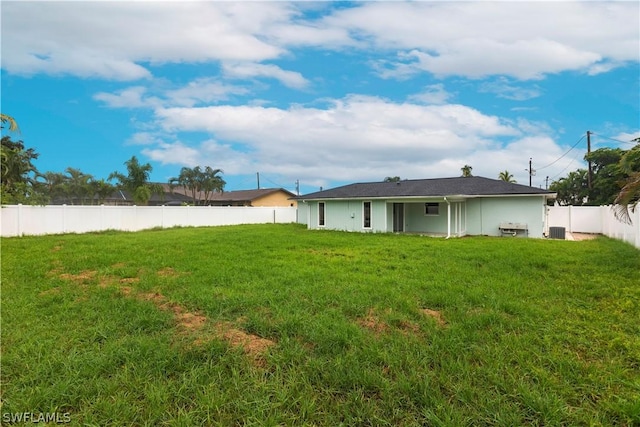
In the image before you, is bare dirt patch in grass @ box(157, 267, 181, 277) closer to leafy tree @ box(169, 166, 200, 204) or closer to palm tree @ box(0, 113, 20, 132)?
palm tree @ box(0, 113, 20, 132)

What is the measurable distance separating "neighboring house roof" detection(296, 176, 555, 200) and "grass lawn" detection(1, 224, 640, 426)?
31.1ft

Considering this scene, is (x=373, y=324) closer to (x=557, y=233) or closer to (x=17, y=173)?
(x=557, y=233)

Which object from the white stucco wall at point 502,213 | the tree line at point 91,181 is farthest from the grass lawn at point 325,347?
the tree line at point 91,181

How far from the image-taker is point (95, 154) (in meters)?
20.7

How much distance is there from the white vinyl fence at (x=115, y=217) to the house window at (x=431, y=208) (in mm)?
12497

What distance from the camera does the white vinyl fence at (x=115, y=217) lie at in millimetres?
15000

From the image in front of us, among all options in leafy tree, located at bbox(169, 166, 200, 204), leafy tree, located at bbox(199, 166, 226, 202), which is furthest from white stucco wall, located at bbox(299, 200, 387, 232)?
leafy tree, located at bbox(169, 166, 200, 204)

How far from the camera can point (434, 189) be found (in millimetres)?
17656

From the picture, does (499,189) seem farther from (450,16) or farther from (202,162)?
(202,162)

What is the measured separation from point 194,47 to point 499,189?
1435 centimetres

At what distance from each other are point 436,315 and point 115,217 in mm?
18937

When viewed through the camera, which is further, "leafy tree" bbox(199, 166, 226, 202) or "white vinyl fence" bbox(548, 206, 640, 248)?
"leafy tree" bbox(199, 166, 226, 202)

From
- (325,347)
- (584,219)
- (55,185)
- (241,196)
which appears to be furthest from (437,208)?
(55,185)

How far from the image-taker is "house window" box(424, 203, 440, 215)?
1814 centimetres
